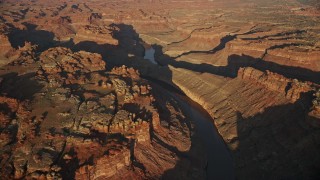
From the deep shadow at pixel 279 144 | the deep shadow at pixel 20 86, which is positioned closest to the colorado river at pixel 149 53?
the deep shadow at pixel 20 86

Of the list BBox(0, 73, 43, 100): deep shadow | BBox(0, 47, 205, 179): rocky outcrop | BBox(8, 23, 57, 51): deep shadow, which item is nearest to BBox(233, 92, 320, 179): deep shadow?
BBox(0, 47, 205, 179): rocky outcrop

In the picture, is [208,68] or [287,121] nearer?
[287,121]

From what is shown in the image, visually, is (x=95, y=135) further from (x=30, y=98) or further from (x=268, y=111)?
(x=268, y=111)

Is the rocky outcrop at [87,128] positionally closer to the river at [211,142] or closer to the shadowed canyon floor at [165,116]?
the shadowed canyon floor at [165,116]

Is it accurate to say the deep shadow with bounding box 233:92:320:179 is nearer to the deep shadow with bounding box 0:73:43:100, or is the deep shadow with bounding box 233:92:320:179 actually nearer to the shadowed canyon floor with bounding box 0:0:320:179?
the shadowed canyon floor with bounding box 0:0:320:179

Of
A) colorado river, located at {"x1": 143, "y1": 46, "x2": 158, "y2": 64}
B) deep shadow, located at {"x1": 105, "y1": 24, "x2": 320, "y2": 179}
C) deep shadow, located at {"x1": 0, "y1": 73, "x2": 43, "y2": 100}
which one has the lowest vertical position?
colorado river, located at {"x1": 143, "y1": 46, "x2": 158, "y2": 64}

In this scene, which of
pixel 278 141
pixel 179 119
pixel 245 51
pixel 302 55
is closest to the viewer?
pixel 278 141

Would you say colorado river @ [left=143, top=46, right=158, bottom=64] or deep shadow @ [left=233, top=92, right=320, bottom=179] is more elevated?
deep shadow @ [left=233, top=92, right=320, bottom=179]

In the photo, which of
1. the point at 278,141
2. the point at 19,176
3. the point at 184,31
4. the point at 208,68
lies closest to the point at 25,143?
the point at 19,176

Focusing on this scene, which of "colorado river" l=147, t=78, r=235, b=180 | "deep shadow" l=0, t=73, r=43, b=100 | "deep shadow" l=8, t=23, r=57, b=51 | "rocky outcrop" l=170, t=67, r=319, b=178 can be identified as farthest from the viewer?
"deep shadow" l=8, t=23, r=57, b=51

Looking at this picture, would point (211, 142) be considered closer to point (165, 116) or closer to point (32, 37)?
point (165, 116)

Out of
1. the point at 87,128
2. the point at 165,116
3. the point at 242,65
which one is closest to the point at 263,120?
the point at 165,116
